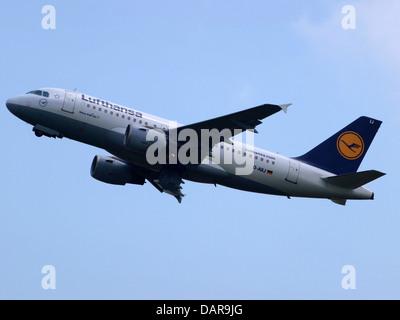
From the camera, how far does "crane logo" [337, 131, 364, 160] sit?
4769cm

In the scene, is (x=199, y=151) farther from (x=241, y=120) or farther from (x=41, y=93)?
(x=41, y=93)

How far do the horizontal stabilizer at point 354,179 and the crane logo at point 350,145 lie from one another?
270 cm

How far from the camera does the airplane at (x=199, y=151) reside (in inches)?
1647

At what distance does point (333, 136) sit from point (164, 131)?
12380mm

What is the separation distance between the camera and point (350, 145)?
157 feet

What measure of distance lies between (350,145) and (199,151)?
11.1 metres

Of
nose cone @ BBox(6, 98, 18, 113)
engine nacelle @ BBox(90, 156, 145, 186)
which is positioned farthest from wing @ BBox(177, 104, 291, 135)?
nose cone @ BBox(6, 98, 18, 113)

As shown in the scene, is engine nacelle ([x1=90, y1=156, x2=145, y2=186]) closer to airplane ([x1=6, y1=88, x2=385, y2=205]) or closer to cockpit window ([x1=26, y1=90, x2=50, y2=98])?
airplane ([x1=6, y1=88, x2=385, y2=205])

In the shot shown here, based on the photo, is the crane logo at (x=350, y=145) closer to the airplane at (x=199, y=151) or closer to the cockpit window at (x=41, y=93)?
the airplane at (x=199, y=151)

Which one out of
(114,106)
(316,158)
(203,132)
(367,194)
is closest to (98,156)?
(114,106)

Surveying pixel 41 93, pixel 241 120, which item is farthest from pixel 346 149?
pixel 41 93

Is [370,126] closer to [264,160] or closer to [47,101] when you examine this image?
[264,160]

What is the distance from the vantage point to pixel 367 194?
46.1 m

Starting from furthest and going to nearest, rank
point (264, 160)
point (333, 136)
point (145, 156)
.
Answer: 1. point (333, 136)
2. point (264, 160)
3. point (145, 156)
